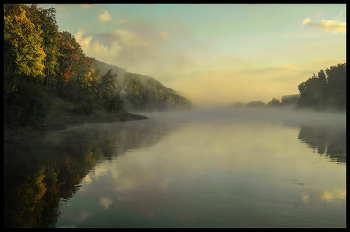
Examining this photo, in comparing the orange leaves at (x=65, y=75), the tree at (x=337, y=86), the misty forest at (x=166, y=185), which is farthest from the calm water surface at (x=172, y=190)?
the tree at (x=337, y=86)

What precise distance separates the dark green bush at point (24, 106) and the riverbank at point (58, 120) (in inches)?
33.7

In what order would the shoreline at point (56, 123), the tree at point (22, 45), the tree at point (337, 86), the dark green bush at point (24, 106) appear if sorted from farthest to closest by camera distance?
the tree at point (337, 86) < the tree at point (22, 45) < the dark green bush at point (24, 106) < the shoreline at point (56, 123)

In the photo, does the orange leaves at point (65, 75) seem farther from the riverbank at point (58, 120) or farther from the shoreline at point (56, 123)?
the shoreline at point (56, 123)

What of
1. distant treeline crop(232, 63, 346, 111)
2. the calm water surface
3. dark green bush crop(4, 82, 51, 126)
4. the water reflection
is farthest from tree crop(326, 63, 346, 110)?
the water reflection

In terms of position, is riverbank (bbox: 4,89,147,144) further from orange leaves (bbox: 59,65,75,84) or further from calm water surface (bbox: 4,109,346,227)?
calm water surface (bbox: 4,109,346,227)

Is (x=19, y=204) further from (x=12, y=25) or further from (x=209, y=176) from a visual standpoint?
(x=12, y=25)

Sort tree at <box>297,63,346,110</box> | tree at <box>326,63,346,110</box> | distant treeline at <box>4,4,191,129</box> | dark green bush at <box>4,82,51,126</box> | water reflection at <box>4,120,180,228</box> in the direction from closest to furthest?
1. water reflection at <box>4,120,180,228</box>
2. dark green bush at <box>4,82,51,126</box>
3. distant treeline at <box>4,4,191,129</box>
4. tree at <box>326,63,346,110</box>
5. tree at <box>297,63,346,110</box>

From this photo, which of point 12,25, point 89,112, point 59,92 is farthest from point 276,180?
point 59,92

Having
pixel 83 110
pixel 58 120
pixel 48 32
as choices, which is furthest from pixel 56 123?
pixel 48 32

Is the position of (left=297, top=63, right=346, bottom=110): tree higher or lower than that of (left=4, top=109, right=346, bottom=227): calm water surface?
higher

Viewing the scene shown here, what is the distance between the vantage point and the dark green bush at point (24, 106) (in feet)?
83.0

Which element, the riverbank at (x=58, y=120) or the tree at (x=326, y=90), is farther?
the tree at (x=326, y=90)

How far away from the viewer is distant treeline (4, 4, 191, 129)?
26.7 meters

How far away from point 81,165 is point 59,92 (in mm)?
49303
